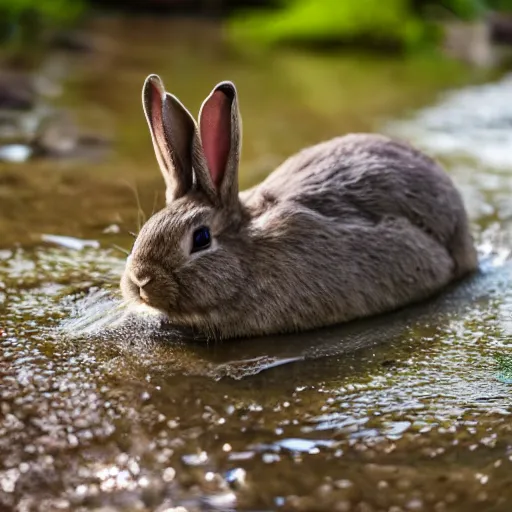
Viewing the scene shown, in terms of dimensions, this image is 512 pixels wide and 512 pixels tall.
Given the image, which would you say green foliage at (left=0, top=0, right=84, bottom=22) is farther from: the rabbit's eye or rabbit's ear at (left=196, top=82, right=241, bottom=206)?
the rabbit's eye

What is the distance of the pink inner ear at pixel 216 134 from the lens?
3398mm

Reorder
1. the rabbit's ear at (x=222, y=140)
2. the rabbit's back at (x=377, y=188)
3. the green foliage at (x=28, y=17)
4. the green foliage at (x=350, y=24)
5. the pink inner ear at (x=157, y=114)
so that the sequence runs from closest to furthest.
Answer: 1. the rabbit's ear at (x=222, y=140)
2. the pink inner ear at (x=157, y=114)
3. the rabbit's back at (x=377, y=188)
4. the green foliage at (x=28, y=17)
5. the green foliage at (x=350, y=24)

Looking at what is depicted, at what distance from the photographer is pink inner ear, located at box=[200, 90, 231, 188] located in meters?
3.40

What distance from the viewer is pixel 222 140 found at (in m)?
3.47

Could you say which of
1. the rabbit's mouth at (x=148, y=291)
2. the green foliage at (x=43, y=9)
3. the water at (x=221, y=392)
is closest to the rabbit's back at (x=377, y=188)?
the water at (x=221, y=392)

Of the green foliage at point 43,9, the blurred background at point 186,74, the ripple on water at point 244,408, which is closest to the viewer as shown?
the ripple on water at point 244,408

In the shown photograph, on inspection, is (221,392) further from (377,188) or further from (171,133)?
(377,188)

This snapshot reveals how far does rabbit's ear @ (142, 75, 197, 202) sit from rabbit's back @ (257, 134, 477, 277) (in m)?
0.52

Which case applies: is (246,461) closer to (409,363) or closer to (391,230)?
(409,363)

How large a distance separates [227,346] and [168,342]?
0.25 m

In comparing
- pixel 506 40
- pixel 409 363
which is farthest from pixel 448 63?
pixel 409 363

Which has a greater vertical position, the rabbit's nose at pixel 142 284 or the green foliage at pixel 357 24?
the green foliage at pixel 357 24

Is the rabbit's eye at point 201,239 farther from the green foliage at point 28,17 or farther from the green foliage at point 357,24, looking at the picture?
the green foliage at point 357,24

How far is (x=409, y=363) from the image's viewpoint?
10.7ft
